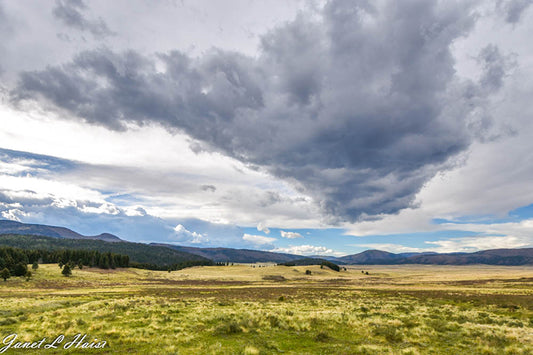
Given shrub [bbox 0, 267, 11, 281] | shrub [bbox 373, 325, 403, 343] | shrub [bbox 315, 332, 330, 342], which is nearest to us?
shrub [bbox 315, 332, 330, 342]

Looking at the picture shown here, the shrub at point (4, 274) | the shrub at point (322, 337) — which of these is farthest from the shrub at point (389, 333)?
the shrub at point (4, 274)

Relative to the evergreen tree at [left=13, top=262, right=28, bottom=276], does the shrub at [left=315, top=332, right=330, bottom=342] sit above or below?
above

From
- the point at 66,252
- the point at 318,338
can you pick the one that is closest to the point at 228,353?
the point at 318,338

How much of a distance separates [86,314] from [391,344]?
2629 cm

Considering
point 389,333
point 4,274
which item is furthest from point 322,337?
point 4,274

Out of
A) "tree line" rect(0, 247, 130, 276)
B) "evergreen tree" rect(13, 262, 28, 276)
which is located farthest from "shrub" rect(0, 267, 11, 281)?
"tree line" rect(0, 247, 130, 276)

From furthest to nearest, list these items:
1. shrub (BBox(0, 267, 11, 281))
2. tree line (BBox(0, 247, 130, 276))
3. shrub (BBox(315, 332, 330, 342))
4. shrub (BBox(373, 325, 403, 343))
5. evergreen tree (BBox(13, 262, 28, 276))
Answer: tree line (BBox(0, 247, 130, 276)) < evergreen tree (BBox(13, 262, 28, 276)) < shrub (BBox(0, 267, 11, 281)) < shrub (BBox(373, 325, 403, 343)) < shrub (BBox(315, 332, 330, 342))

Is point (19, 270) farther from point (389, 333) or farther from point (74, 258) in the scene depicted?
point (389, 333)

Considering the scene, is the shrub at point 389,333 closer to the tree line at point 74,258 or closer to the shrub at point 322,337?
the shrub at point 322,337

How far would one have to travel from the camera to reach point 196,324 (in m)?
22.5

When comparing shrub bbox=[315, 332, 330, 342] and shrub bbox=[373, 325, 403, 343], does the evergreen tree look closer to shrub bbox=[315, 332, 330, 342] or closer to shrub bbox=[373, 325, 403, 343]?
shrub bbox=[315, 332, 330, 342]

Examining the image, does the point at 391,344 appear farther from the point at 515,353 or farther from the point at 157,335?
the point at 157,335

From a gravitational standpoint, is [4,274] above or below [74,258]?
below

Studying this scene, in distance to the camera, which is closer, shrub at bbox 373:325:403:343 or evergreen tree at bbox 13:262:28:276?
shrub at bbox 373:325:403:343
